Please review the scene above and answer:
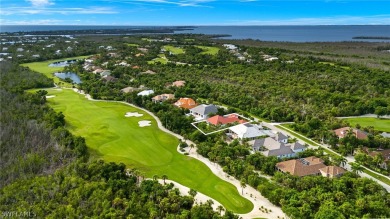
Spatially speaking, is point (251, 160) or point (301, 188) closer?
point (301, 188)

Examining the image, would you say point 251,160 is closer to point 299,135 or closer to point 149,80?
point 299,135

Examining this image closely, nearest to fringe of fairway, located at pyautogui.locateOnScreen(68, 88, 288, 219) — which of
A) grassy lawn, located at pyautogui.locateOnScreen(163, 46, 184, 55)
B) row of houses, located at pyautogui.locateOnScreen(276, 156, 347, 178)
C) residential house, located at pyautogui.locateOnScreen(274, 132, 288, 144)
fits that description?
row of houses, located at pyautogui.locateOnScreen(276, 156, 347, 178)

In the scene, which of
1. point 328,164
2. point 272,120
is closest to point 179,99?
point 272,120

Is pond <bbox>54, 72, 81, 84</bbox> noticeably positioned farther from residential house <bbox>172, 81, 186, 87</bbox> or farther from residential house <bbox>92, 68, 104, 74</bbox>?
residential house <bbox>172, 81, 186, 87</bbox>

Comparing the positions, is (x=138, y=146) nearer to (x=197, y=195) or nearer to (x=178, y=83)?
(x=197, y=195)

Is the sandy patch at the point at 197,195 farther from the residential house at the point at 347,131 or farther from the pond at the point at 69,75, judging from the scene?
the pond at the point at 69,75

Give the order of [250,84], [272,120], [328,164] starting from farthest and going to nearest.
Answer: [250,84]
[272,120]
[328,164]

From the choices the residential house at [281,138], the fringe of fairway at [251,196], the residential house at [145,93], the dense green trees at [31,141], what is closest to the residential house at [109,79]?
the residential house at [145,93]
